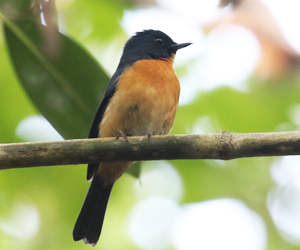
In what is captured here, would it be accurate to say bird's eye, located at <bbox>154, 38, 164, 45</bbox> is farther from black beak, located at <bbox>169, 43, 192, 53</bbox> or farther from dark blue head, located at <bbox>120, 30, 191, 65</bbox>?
black beak, located at <bbox>169, 43, 192, 53</bbox>

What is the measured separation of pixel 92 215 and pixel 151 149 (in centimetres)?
189

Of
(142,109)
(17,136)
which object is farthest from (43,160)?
(17,136)

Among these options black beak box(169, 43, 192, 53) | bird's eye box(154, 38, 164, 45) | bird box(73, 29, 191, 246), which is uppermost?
bird's eye box(154, 38, 164, 45)

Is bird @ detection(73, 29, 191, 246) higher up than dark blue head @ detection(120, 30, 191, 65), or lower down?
lower down

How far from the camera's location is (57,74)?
3.65m

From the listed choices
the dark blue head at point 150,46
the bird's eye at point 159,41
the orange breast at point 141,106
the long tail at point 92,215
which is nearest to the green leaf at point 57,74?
the orange breast at point 141,106

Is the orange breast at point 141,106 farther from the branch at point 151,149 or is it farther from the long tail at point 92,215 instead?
the branch at point 151,149

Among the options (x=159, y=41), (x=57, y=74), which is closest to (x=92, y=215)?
(x=57, y=74)

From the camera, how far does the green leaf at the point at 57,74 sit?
3512 mm

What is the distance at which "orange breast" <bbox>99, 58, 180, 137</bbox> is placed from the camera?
397 centimetres

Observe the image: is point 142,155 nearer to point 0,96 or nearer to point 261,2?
point 261,2

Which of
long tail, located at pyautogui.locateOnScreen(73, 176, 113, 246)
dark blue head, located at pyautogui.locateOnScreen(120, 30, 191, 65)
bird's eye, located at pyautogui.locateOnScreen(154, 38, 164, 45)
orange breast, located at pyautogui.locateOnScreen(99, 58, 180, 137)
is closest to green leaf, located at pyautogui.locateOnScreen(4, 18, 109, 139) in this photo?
orange breast, located at pyautogui.locateOnScreen(99, 58, 180, 137)

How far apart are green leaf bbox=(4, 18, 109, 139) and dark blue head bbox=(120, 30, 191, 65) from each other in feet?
3.76

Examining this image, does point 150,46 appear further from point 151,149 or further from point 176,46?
point 151,149
